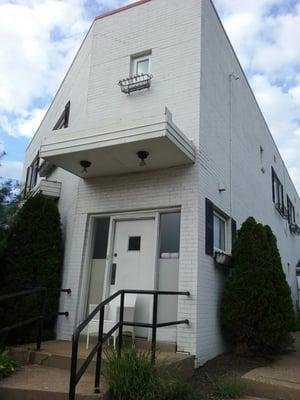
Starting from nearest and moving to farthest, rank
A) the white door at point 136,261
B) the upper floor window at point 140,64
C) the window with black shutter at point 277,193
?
the white door at point 136,261 < the upper floor window at point 140,64 < the window with black shutter at point 277,193

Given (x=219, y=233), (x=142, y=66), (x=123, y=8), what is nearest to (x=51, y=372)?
(x=219, y=233)

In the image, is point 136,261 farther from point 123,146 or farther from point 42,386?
point 42,386

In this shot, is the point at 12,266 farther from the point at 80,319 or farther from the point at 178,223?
the point at 178,223

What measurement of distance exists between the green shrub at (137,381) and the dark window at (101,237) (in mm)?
3408

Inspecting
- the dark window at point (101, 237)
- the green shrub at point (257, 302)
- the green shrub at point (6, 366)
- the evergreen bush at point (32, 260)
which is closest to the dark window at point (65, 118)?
the evergreen bush at point (32, 260)

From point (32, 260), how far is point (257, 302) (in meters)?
4.26

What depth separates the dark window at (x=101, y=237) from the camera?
27.2ft

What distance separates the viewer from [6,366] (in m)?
5.65

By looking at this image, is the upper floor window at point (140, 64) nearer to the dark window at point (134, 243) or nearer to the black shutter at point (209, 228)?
the black shutter at point (209, 228)

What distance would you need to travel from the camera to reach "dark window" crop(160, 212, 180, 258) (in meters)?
7.61

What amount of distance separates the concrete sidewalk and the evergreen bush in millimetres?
3834

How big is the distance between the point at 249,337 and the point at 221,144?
4.06m

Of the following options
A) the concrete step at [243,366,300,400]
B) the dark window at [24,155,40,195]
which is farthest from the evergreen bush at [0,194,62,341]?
the dark window at [24,155,40,195]

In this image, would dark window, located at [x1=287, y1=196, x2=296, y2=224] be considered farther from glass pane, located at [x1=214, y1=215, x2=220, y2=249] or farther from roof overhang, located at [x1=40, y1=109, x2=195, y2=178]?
roof overhang, located at [x1=40, y1=109, x2=195, y2=178]
